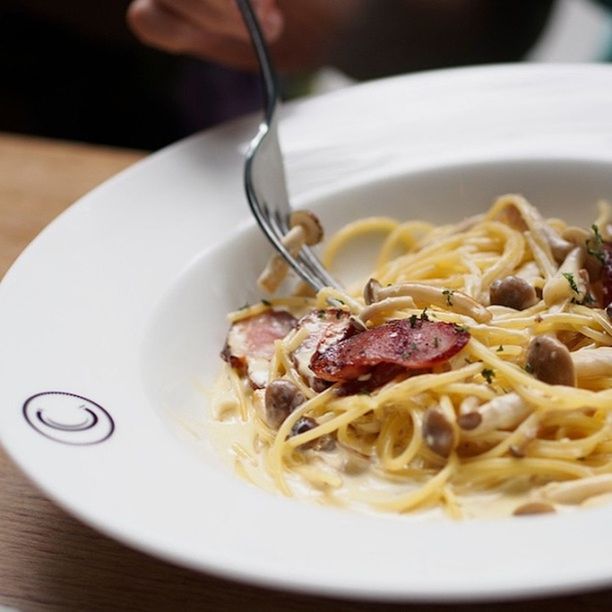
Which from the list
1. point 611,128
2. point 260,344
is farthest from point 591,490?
point 611,128

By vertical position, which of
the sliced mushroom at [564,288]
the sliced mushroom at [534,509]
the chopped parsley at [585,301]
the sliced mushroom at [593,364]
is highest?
the sliced mushroom at [564,288]

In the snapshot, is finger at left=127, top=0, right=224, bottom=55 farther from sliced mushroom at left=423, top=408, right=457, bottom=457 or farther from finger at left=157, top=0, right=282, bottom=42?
sliced mushroom at left=423, top=408, right=457, bottom=457

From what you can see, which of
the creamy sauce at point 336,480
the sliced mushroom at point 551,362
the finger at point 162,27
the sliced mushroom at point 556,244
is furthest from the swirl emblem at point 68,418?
the finger at point 162,27

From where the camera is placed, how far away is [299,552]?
54.4 inches

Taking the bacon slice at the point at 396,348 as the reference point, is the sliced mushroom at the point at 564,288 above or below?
→ above

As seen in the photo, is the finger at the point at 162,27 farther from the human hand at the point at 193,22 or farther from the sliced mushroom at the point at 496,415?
the sliced mushroom at the point at 496,415

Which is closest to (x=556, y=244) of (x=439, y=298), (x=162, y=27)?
(x=439, y=298)

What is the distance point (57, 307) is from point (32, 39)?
11.8 feet

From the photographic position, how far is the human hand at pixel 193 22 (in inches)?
111

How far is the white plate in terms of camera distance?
1.36 meters

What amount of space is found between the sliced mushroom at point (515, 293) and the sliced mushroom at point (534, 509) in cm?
64

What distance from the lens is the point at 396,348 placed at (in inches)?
73.6

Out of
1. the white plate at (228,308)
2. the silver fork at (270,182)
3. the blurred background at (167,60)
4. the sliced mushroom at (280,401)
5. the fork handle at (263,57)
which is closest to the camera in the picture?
the white plate at (228,308)

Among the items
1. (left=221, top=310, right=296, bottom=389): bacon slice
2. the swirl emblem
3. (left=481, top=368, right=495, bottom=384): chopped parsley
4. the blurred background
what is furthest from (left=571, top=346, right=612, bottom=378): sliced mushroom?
the blurred background
